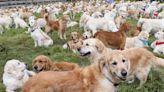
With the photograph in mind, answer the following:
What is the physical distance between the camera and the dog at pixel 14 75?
650 cm

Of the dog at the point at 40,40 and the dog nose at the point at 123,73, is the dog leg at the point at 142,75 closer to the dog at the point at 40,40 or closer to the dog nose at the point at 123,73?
the dog nose at the point at 123,73

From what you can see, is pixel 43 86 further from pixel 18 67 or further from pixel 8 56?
pixel 8 56

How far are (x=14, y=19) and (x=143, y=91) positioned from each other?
11345 millimetres

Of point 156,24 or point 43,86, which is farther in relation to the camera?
point 156,24

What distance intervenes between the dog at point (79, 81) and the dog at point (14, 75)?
937 mm

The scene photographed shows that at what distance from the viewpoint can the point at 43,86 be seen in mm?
5504

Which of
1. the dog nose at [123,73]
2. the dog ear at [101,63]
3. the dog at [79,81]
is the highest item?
the dog ear at [101,63]

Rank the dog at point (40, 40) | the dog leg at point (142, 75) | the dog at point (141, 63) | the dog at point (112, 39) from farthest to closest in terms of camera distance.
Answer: the dog at point (40, 40), the dog at point (112, 39), the dog leg at point (142, 75), the dog at point (141, 63)

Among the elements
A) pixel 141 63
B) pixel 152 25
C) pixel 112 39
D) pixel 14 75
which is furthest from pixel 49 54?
pixel 141 63

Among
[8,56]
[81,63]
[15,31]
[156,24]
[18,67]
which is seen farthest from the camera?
[15,31]

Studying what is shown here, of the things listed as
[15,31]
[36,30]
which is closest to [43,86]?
[36,30]

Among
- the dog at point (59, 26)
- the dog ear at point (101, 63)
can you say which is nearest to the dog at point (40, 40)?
the dog at point (59, 26)

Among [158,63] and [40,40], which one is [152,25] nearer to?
[40,40]

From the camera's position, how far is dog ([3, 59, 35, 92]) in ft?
21.3
